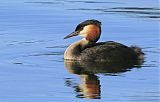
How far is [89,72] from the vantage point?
54.1 feet

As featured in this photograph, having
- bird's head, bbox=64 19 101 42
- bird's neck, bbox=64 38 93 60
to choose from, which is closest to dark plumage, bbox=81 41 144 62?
bird's neck, bbox=64 38 93 60

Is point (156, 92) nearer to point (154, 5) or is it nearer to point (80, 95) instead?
point (80, 95)

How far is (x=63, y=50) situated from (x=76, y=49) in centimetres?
82

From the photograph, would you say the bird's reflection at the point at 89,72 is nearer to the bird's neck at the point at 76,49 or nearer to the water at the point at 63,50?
the water at the point at 63,50

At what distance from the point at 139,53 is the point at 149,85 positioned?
3088 millimetres

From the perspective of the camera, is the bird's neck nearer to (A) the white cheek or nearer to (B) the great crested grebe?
(B) the great crested grebe

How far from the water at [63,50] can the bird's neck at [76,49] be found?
8.6 inches

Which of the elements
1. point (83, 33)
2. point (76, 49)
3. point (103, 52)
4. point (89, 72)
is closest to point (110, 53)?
point (103, 52)

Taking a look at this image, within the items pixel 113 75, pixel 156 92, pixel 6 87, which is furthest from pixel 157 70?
pixel 6 87

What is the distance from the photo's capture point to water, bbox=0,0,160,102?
1440 centimetres

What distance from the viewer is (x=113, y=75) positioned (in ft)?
52.8

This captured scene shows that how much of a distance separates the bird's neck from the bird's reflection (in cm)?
22

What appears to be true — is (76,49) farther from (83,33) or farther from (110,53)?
(110,53)

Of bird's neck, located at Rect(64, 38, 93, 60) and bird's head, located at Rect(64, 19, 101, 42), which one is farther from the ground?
bird's head, located at Rect(64, 19, 101, 42)
